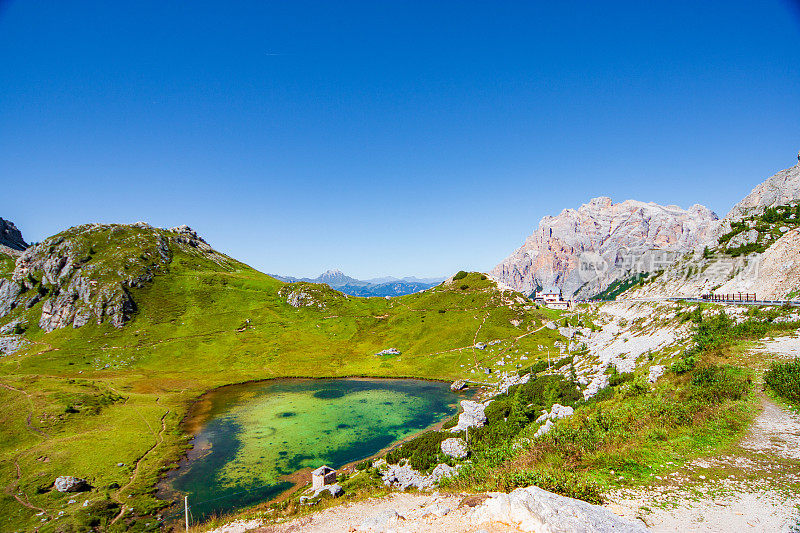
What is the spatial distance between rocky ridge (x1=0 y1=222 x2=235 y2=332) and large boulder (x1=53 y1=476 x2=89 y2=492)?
12291cm

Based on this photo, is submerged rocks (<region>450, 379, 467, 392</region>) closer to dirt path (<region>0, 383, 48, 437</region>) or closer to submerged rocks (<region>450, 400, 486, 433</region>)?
submerged rocks (<region>450, 400, 486, 433</region>)

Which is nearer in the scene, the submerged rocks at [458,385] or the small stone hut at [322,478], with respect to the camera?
the small stone hut at [322,478]

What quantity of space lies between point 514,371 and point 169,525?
254 feet

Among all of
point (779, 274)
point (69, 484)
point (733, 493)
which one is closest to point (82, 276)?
point (69, 484)

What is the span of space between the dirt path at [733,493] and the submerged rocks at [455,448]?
27.1 metres

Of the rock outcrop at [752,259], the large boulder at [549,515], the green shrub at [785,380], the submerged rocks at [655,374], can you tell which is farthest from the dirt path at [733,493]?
the rock outcrop at [752,259]

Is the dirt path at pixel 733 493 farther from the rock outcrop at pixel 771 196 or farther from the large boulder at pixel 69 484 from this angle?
the rock outcrop at pixel 771 196

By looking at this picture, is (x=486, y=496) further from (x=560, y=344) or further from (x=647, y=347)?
(x=560, y=344)

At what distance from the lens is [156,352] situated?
12144cm

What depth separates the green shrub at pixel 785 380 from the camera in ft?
76.5

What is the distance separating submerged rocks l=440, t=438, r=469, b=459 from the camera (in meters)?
41.3

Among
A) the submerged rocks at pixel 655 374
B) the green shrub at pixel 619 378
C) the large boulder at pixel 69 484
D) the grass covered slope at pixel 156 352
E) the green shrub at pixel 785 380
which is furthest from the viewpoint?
the grass covered slope at pixel 156 352

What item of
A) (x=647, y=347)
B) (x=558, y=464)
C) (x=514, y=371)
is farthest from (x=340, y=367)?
(x=558, y=464)

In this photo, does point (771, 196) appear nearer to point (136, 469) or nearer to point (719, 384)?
point (719, 384)
